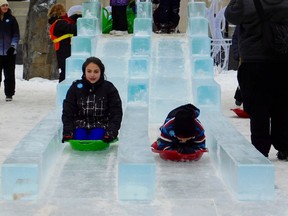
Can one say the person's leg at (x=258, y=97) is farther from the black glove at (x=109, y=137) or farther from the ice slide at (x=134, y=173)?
the black glove at (x=109, y=137)

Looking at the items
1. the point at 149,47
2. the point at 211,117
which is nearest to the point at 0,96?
the point at 149,47

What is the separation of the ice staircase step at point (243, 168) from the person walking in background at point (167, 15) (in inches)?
218

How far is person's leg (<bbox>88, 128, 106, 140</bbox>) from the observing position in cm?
592

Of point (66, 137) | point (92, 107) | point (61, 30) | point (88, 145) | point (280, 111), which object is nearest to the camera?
point (280, 111)

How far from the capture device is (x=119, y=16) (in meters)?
10.8

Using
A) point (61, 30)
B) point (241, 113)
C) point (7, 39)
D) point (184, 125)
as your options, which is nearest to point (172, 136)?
point (184, 125)

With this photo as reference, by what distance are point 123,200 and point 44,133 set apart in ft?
5.08

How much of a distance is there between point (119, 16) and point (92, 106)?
4.95 m

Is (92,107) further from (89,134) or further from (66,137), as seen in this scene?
(66,137)

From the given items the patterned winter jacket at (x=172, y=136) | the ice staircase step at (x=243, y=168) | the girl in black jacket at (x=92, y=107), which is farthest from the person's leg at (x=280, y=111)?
the girl in black jacket at (x=92, y=107)

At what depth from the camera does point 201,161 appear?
19.0ft

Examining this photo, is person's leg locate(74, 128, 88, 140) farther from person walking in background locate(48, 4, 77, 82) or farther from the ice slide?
person walking in background locate(48, 4, 77, 82)

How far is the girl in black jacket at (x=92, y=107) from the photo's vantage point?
5.94 m

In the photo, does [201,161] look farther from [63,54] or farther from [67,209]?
[63,54]
